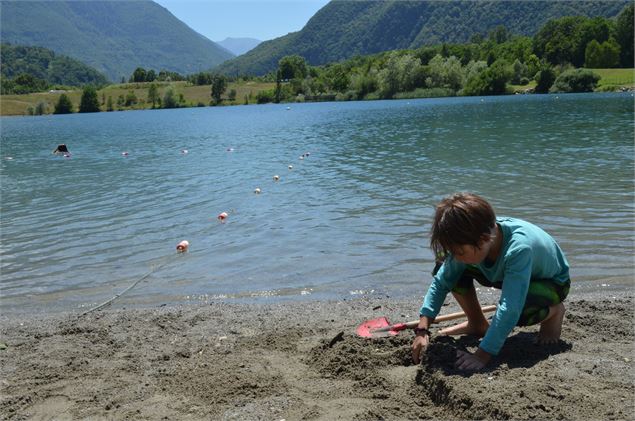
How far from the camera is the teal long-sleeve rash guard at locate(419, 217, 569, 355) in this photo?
15.5 ft

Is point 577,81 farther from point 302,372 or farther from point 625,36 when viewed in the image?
point 302,372

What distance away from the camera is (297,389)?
5133mm

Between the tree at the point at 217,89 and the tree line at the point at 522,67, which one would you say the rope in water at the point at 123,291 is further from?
the tree at the point at 217,89


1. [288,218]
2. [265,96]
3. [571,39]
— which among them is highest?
[571,39]

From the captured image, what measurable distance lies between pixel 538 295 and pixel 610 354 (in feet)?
3.26

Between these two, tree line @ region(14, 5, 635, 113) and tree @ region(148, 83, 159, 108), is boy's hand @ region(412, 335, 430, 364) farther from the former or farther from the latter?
tree @ region(148, 83, 159, 108)

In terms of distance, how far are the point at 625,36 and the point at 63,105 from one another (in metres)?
157

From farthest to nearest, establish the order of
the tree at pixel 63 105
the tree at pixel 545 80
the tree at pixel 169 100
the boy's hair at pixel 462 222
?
the tree at pixel 169 100 < the tree at pixel 63 105 < the tree at pixel 545 80 < the boy's hair at pixel 462 222

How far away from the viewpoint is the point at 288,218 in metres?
15.1

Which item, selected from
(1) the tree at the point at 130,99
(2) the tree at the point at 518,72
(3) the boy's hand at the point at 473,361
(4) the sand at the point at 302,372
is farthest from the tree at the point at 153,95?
(3) the boy's hand at the point at 473,361

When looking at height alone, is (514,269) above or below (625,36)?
below

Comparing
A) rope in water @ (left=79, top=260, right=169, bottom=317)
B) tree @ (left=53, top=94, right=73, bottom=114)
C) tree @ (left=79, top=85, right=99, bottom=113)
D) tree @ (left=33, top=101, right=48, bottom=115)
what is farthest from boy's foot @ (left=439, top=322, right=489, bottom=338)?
tree @ (left=79, top=85, right=99, bottom=113)

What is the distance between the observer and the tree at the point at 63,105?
176 metres

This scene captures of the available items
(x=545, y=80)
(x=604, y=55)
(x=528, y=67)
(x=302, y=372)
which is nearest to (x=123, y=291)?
(x=302, y=372)
